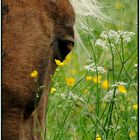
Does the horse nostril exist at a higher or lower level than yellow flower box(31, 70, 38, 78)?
higher

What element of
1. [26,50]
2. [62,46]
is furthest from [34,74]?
[62,46]

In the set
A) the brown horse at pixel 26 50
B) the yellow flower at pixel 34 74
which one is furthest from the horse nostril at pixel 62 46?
the yellow flower at pixel 34 74

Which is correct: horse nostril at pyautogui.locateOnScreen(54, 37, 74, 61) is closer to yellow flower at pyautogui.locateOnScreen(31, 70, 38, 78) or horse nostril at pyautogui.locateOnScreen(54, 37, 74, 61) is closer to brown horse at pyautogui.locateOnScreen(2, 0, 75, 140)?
brown horse at pyautogui.locateOnScreen(2, 0, 75, 140)

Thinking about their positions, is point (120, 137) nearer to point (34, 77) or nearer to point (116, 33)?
point (116, 33)

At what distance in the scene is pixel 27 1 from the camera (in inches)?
102

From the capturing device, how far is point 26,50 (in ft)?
8.38

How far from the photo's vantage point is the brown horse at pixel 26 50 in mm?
2512

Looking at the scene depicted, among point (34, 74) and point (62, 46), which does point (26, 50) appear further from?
point (62, 46)

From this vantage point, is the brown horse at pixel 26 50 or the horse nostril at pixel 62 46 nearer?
the brown horse at pixel 26 50

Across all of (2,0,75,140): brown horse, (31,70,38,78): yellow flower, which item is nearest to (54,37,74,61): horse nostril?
(2,0,75,140): brown horse

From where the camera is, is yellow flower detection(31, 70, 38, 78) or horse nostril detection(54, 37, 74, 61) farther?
horse nostril detection(54, 37, 74, 61)

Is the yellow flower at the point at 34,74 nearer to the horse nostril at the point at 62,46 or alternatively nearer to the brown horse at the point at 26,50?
the brown horse at the point at 26,50

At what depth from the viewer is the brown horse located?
2.51m

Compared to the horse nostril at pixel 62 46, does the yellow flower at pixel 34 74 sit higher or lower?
lower
